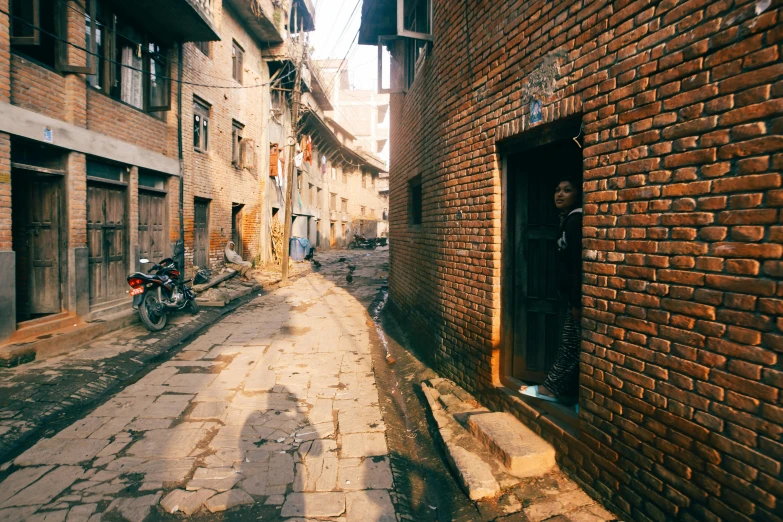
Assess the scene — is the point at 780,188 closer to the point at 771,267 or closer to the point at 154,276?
the point at 771,267

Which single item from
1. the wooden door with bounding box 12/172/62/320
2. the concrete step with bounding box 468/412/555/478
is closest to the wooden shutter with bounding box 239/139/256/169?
the wooden door with bounding box 12/172/62/320

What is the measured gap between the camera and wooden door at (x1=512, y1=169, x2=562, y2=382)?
13.3 ft

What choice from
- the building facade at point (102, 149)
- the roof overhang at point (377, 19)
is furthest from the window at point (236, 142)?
the roof overhang at point (377, 19)

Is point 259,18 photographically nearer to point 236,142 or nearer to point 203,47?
point 203,47

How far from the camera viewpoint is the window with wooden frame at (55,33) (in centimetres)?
648

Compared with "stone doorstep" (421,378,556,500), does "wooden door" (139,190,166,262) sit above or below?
above

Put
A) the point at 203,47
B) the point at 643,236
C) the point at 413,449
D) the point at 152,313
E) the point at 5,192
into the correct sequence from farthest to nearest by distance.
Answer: the point at 203,47 → the point at 152,313 → the point at 5,192 → the point at 413,449 → the point at 643,236

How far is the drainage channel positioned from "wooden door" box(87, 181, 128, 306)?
519 centimetres

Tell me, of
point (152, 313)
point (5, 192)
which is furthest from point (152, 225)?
point (5, 192)

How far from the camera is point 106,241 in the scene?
27.1 feet

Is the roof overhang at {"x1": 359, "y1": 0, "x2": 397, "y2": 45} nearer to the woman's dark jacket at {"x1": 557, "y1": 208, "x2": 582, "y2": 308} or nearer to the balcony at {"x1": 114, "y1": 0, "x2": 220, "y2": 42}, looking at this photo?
the balcony at {"x1": 114, "y1": 0, "x2": 220, "y2": 42}

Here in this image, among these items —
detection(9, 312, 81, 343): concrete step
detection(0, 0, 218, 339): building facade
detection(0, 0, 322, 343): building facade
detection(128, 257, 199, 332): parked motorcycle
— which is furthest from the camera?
detection(128, 257, 199, 332): parked motorcycle

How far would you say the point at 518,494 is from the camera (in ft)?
9.83

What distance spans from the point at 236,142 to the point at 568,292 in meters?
14.0
